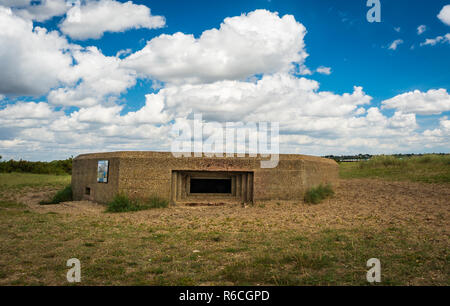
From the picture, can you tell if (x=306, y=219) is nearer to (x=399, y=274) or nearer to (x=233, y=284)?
(x=399, y=274)

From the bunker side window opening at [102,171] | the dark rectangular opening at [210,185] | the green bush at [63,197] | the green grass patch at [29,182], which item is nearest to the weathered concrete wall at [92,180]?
the bunker side window opening at [102,171]

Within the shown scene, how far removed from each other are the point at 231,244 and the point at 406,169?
22.9 m

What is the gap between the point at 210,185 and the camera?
12.7 metres

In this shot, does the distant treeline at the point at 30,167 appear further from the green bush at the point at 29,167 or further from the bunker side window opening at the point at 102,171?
the bunker side window opening at the point at 102,171

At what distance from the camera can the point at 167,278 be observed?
4.74m

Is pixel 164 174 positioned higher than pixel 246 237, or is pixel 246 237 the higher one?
pixel 164 174

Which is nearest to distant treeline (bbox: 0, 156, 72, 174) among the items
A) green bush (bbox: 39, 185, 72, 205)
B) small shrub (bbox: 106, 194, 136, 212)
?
green bush (bbox: 39, 185, 72, 205)

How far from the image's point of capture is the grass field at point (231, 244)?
4824 millimetres

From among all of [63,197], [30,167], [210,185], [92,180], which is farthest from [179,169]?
[30,167]

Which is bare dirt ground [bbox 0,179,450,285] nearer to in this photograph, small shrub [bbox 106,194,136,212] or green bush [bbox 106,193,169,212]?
green bush [bbox 106,193,169,212]

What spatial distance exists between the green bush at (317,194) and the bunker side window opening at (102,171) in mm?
7153

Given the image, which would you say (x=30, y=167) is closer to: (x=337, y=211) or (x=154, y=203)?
(x=154, y=203)

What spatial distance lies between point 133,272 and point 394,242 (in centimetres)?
Result: 492
